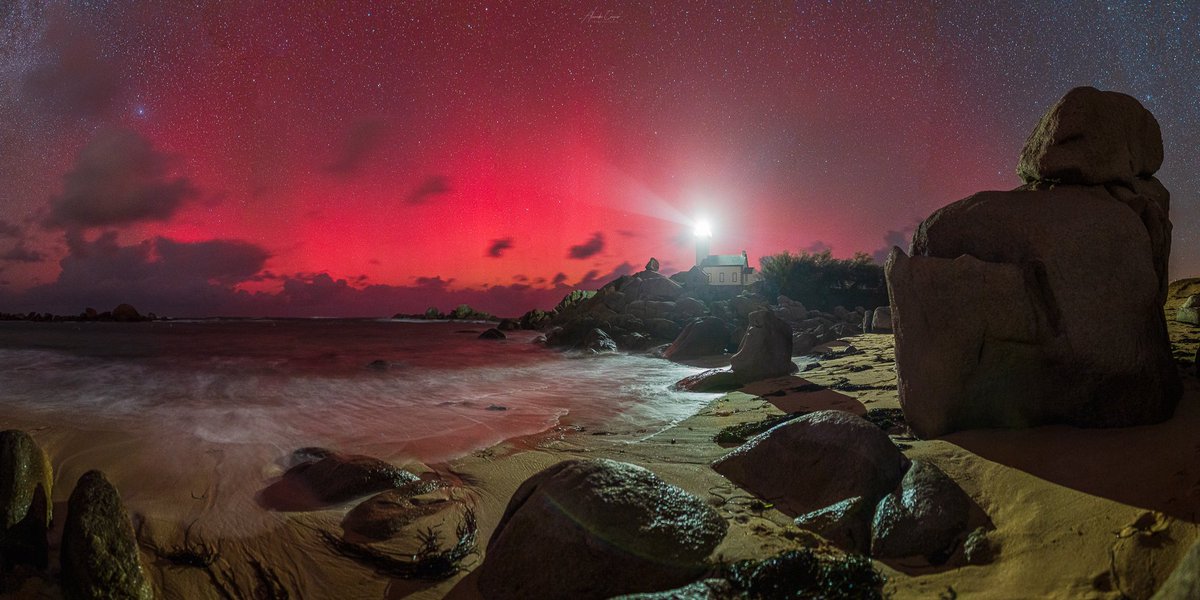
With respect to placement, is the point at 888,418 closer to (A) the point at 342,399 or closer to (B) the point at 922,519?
(B) the point at 922,519

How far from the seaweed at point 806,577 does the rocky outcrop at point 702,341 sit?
39.3ft

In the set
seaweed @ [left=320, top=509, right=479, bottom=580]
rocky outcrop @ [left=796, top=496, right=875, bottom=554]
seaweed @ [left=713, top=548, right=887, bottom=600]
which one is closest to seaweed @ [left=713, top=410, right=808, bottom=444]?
rocky outcrop @ [left=796, top=496, right=875, bottom=554]

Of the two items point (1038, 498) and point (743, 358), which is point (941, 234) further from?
point (743, 358)

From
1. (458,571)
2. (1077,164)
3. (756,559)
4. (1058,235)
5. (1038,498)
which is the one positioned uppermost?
(1077,164)

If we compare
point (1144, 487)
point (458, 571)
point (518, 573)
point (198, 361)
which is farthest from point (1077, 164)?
point (198, 361)

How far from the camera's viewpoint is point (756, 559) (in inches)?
115

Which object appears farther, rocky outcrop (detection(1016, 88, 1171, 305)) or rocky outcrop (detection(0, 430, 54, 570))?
rocky outcrop (detection(1016, 88, 1171, 305))

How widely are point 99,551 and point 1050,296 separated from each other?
637cm

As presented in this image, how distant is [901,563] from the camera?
2.83m

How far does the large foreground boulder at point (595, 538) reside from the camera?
2814 mm

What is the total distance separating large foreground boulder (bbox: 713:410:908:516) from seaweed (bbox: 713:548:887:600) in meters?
0.69

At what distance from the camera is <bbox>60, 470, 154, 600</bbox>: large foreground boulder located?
8.93ft

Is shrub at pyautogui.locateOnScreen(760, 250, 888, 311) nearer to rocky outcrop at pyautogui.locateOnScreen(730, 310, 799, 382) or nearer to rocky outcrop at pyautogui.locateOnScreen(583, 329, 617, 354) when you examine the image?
rocky outcrop at pyautogui.locateOnScreen(583, 329, 617, 354)

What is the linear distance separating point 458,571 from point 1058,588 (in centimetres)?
316
